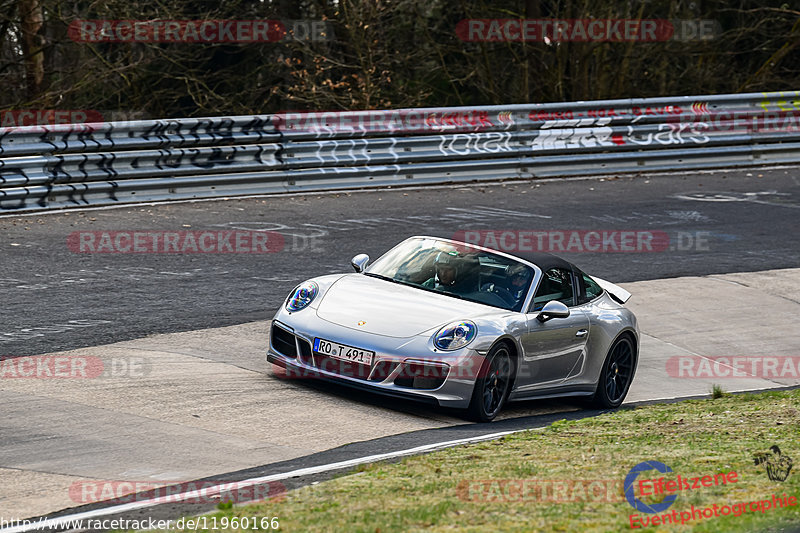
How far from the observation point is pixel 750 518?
5.20 meters

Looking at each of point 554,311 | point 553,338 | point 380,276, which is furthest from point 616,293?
point 380,276

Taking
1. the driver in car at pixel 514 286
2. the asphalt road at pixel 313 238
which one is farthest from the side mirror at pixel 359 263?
the asphalt road at pixel 313 238

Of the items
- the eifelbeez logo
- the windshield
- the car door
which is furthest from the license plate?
the eifelbeez logo

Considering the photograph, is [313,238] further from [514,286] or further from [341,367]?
[341,367]

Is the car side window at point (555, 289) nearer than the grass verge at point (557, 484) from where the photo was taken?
No

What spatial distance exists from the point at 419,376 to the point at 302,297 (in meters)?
1.34

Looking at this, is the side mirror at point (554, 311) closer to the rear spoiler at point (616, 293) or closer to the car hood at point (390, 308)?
the car hood at point (390, 308)

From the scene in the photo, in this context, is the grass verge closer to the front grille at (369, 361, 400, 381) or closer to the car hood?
the front grille at (369, 361, 400, 381)

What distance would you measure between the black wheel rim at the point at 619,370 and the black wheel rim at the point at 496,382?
1.51m

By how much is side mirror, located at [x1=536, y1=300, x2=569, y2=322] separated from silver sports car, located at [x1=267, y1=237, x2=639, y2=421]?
0.03ft

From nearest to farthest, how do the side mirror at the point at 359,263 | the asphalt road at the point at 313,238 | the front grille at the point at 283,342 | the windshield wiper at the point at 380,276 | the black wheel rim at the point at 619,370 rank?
the front grille at the point at 283,342, the windshield wiper at the point at 380,276, the side mirror at the point at 359,263, the black wheel rim at the point at 619,370, the asphalt road at the point at 313,238

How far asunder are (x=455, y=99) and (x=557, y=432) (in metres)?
21.0

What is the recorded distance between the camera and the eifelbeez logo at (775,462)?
6125mm

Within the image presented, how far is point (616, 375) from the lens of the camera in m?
10.4
